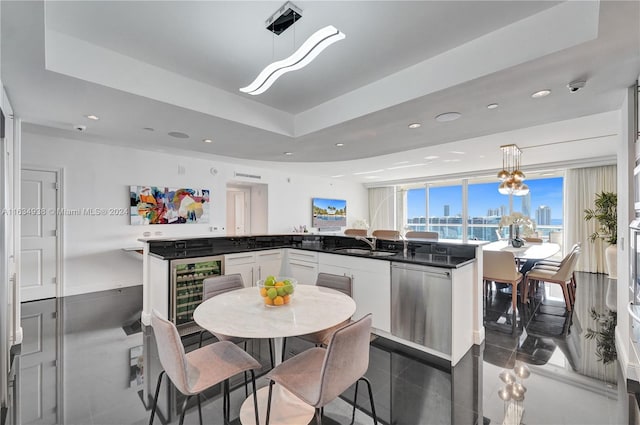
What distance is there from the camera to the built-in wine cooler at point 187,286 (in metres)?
3.16

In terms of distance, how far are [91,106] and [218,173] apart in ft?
12.4

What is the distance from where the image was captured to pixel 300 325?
1.61 meters

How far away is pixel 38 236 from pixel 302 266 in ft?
13.4

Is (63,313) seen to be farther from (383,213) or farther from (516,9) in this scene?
(383,213)

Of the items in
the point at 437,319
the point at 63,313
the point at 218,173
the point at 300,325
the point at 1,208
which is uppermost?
the point at 218,173

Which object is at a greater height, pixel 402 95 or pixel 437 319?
pixel 402 95

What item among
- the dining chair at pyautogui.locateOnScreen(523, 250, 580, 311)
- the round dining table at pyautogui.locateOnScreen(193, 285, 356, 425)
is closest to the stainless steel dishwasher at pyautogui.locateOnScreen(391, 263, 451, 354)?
the round dining table at pyautogui.locateOnScreen(193, 285, 356, 425)

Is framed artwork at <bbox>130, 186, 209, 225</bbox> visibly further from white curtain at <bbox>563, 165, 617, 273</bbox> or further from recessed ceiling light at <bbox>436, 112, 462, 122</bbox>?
white curtain at <bbox>563, 165, 617, 273</bbox>

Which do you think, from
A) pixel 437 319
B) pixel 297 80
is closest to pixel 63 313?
pixel 297 80

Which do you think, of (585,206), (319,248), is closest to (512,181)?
(585,206)

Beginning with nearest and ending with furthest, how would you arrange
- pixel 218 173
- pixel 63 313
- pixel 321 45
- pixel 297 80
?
pixel 321 45 < pixel 297 80 < pixel 63 313 < pixel 218 173

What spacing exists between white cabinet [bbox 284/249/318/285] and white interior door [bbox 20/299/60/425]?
255 centimetres

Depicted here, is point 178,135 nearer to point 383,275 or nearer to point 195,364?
point 195,364

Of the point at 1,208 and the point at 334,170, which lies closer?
the point at 1,208
